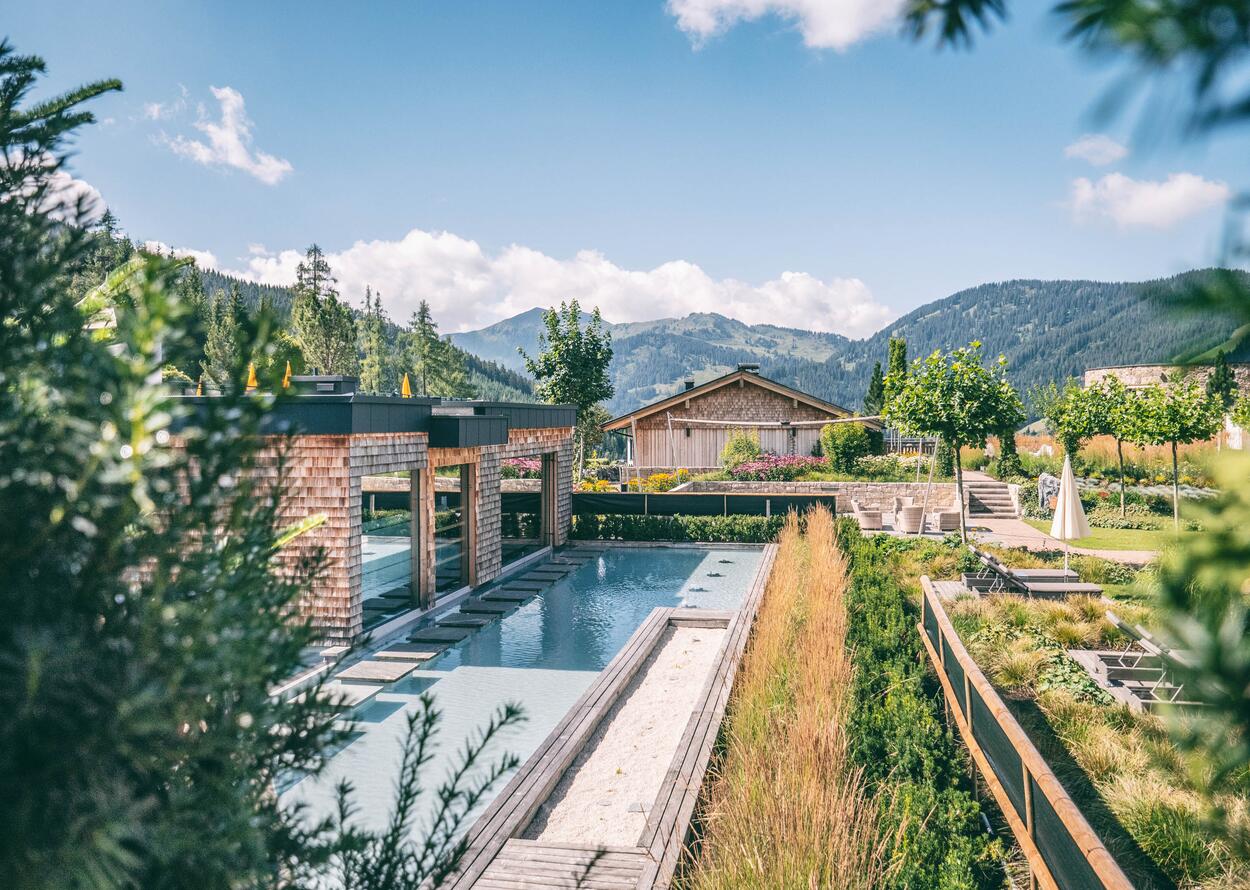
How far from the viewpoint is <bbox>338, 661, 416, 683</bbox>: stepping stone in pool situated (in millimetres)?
8000

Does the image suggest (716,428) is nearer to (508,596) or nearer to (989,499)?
(989,499)

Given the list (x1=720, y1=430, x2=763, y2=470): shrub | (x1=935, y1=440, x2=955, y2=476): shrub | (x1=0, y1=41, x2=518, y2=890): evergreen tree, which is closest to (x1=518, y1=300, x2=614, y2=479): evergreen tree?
(x1=720, y1=430, x2=763, y2=470): shrub

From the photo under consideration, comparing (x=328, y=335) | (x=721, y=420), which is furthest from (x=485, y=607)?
(x=328, y=335)

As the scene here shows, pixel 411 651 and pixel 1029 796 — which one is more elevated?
pixel 1029 796

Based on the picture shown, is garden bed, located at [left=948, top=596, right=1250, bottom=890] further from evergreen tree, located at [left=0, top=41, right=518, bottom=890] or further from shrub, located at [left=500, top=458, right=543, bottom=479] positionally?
shrub, located at [left=500, top=458, right=543, bottom=479]

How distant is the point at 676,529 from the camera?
16.9m

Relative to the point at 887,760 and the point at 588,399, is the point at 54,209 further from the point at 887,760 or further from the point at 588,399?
the point at 588,399

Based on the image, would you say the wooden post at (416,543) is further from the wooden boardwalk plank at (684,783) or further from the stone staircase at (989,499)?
the stone staircase at (989,499)

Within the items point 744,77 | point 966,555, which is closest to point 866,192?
point 744,77

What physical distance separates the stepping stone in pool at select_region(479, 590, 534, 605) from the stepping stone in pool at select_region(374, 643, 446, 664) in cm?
213

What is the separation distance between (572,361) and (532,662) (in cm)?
1931

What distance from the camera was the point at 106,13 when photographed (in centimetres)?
788

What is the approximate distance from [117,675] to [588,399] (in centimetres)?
2713

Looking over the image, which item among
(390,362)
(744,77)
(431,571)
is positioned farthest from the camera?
(390,362)
